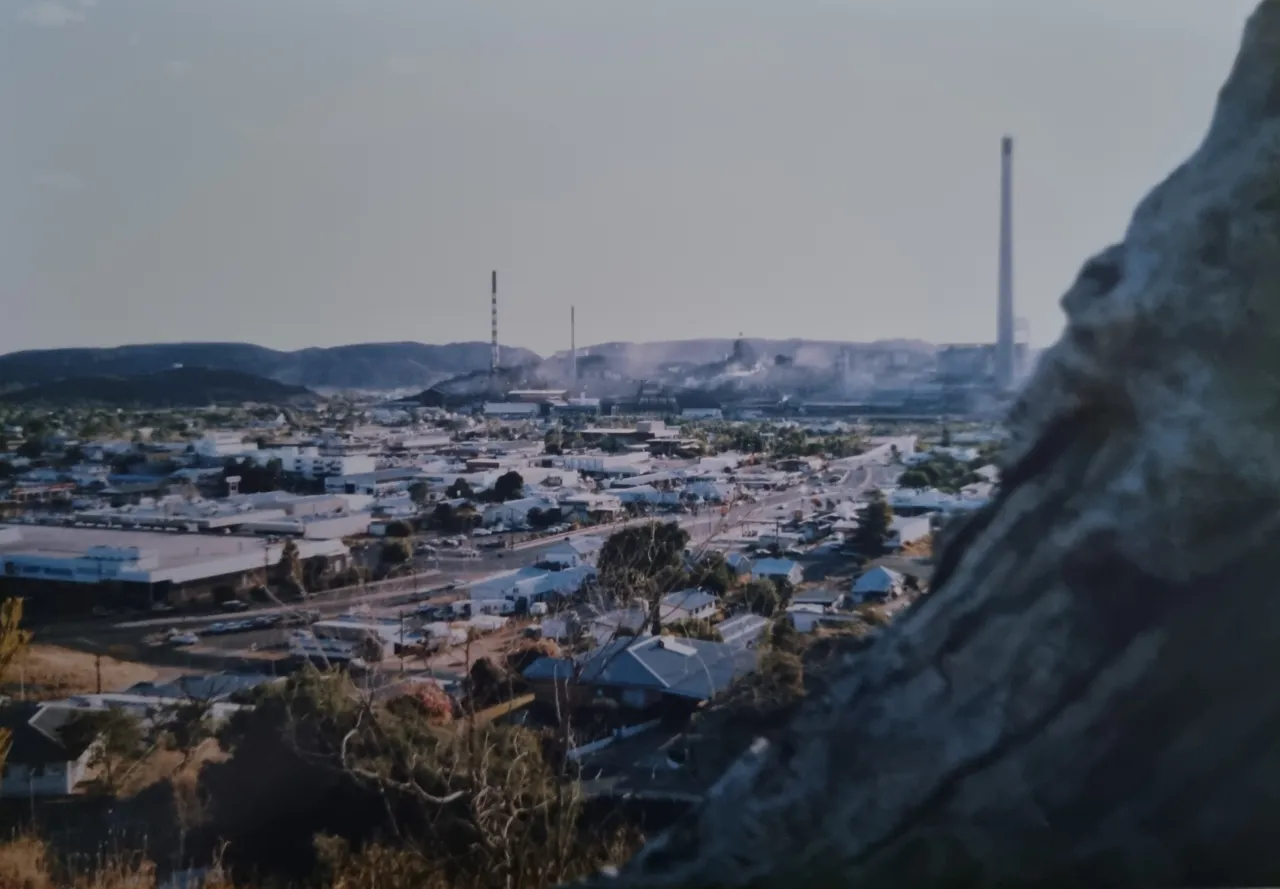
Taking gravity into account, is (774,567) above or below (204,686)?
above

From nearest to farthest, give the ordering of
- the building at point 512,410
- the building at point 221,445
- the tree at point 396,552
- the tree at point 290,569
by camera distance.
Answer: the tree at point 290,569, the tree at point 396,552, the building at point 221,445, the building at point 512,410

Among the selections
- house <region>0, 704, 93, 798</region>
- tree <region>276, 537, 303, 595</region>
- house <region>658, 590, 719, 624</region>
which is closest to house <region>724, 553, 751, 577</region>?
house <region>658, 590, 719, 624</region>

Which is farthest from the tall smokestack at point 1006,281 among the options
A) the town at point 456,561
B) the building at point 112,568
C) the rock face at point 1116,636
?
the building at point 112,568

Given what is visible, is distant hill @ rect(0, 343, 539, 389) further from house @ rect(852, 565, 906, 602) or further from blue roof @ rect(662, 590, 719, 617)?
house @ rect(852, 565, 906, 602)

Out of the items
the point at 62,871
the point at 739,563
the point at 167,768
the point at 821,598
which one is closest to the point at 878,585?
the point at 821,598

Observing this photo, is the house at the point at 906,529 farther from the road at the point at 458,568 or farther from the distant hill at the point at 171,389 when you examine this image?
the distant hill at the point at 171,389

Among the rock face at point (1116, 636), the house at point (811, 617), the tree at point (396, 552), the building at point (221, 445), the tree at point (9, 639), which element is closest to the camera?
the rock face at point (1116, 636)

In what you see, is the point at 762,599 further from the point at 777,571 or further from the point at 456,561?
the point at 456,561
